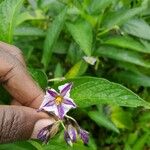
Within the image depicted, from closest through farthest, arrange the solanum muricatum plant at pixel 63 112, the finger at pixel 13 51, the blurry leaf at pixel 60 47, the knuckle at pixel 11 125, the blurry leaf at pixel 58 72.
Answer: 1. the knuckle at pixel 11 125
2. the solanum muricatum plant at pixel 63 112
3. the finger at pixel 13 51
4. the blurry leaf at pixel 58 72
5. the blurry leaf at pixel 60 47

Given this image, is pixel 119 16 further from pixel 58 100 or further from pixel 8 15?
pixel 58 100

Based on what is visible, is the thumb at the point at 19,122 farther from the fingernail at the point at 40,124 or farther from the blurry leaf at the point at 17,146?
the blurry leaf at the point at 17,146

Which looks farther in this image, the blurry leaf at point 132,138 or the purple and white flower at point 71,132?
the blurry leaf at point 132,138

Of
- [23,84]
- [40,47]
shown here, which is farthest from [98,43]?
[23,84]

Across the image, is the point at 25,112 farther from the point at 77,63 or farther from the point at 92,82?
the point at 77,63

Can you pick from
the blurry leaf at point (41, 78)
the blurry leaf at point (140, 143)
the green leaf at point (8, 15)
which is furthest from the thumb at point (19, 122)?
the blurry leaf at point (140, 143)
